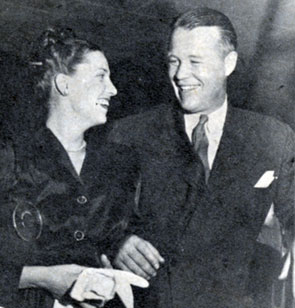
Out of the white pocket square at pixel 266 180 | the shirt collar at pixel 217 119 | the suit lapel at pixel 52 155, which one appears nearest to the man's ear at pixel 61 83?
the suit lapel at pixel 52 155

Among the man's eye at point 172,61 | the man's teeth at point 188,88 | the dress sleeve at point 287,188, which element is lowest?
the dress sleeve at point 287,188

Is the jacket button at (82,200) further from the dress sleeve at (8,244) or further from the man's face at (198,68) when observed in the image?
the man's face at (198,68)

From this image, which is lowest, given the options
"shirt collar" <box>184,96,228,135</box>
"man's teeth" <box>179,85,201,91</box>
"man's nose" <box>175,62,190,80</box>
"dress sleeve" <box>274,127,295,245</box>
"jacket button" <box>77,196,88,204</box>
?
"jacket button" <box>77,196,88,204</box>

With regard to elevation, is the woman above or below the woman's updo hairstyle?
below

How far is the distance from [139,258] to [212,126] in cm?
39

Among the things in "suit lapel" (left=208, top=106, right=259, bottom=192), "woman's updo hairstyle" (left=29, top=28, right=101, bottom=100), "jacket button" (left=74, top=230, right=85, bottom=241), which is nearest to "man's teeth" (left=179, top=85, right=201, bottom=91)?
"suit lapel" (left=208, top=106, right=259, bottom=192)

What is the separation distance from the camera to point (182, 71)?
3.85 feet

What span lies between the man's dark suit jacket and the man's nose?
0.31ft

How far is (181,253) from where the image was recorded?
120 cm

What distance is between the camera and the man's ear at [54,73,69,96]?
1.16 metres

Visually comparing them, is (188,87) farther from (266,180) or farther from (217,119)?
(266,180)

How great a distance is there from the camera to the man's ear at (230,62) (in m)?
1.18

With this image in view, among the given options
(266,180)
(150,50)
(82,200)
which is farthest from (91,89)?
(266,180)

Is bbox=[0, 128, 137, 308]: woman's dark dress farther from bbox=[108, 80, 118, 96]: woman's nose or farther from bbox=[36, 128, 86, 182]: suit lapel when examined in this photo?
bbox=[108, 80, 118, 96]: woman's nose
